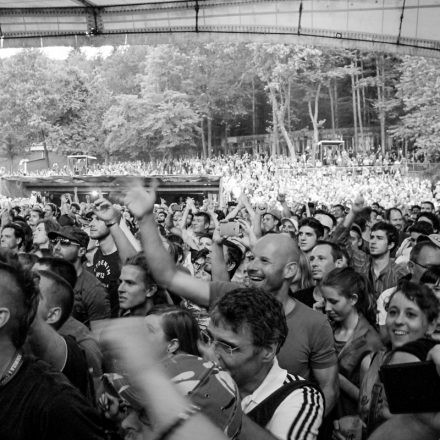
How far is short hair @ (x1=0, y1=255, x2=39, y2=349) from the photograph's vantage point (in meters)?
2.32

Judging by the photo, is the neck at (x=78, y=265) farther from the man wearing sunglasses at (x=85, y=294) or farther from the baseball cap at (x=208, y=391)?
the baseball cap at (x=208, y=391)

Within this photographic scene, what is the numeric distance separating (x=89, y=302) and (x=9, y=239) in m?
2.49

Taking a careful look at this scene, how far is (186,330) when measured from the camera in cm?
319

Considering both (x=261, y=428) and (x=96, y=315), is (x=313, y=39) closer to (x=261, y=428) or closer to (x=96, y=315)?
(x=96, y=315)

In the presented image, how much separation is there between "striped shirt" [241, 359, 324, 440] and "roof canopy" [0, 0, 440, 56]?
734 centimetres

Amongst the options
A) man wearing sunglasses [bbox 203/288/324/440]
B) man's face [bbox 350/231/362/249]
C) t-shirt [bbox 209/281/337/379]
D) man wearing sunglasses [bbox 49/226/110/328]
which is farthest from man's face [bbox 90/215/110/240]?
man wearing sunglasses [bbox 203/288/324/440]

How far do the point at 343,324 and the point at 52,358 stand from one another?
2.33m

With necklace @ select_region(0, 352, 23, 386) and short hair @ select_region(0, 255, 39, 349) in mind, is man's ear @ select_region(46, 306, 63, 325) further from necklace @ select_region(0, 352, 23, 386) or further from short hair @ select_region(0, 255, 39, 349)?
necklace @ select_region(0, 352, 23, 386)

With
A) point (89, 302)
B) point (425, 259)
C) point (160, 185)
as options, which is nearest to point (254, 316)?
point (89, 302)

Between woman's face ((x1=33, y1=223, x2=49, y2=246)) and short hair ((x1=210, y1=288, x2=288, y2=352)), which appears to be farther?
woman's face ((x1=33, y1=223, x2=49, y2=246))

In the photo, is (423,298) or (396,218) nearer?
(423,298)

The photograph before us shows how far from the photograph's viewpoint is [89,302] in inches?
206

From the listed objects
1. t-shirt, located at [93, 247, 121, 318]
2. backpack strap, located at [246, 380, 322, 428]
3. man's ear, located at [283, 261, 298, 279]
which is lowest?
t-shirt, located at [93, 247, 121, 318]

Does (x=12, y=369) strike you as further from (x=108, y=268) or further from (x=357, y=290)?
(x=108, y=268)
